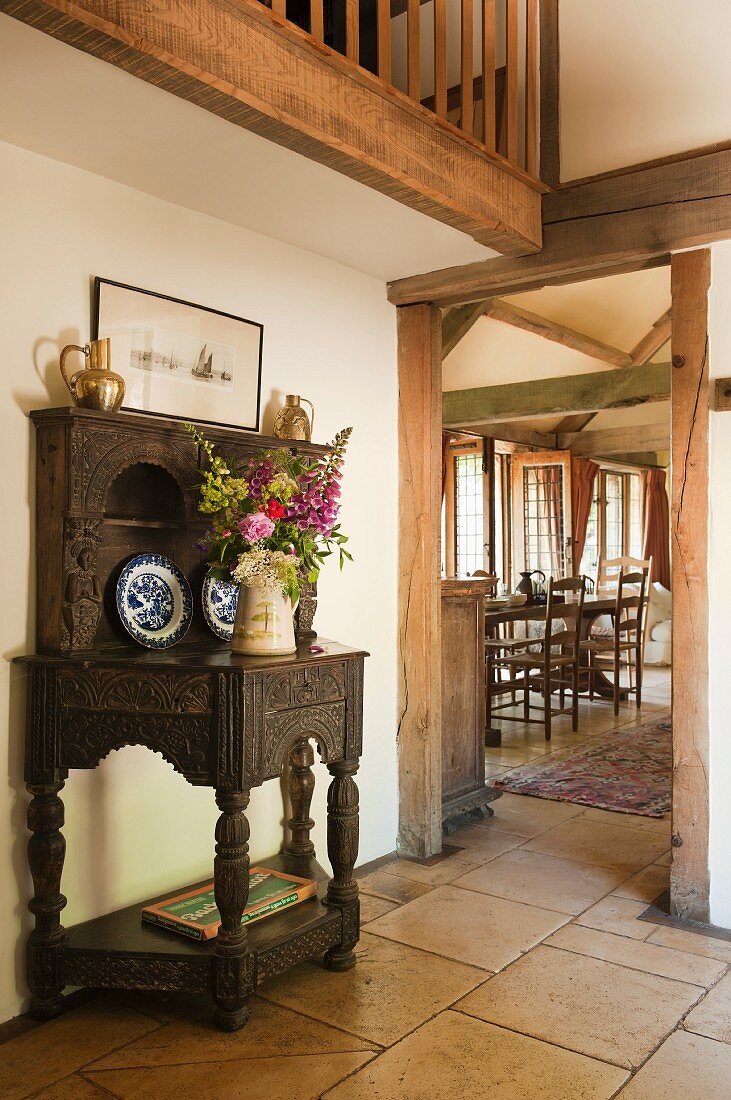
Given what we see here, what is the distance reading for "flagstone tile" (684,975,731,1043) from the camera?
7.92 ft

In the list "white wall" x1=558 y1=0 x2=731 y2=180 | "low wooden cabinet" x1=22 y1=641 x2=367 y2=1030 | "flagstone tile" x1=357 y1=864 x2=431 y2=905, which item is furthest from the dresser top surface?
"white wall" x1=558 y1=0 x2=731 y2=180

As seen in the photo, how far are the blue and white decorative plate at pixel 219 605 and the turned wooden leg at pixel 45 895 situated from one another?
73 cm

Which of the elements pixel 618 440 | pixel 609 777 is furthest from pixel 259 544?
pixel 618 440

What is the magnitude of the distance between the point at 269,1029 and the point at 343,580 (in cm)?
167

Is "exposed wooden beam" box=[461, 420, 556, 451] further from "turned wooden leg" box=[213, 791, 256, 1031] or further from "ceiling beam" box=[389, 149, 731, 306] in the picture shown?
"turned wooden leg" box=[213, 791, 256, 1031]

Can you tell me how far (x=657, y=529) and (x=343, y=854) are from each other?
9979 millimetres

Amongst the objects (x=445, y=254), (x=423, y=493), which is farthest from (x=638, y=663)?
(x=445, y=254)

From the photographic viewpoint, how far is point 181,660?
2.42 metres

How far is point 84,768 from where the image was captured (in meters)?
2.44

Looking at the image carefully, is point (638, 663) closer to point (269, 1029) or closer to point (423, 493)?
point (423, 493)

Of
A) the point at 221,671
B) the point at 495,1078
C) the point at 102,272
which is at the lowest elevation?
the point at 495,1078

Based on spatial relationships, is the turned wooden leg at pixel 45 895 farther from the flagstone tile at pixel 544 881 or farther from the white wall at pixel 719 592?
the white wall at pixel 719 592

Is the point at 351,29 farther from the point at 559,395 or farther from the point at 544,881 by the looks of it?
the point at 559,395

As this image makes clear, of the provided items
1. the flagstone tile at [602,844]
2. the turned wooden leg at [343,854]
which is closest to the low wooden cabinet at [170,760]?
the turned wooden leg at [343,854]
